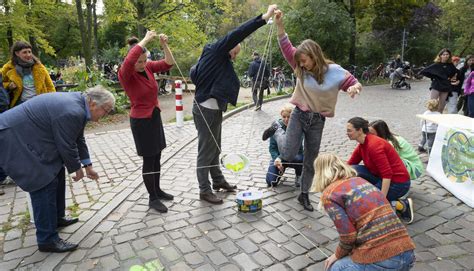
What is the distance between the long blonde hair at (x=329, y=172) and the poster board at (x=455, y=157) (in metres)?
2.51

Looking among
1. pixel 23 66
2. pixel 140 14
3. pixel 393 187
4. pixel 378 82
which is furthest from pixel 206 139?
pixel 378 82

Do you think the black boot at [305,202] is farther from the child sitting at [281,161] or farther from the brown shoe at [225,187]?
the brown shoe at [225,187]

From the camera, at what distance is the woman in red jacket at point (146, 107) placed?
3639 mm

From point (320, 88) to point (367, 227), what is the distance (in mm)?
1700

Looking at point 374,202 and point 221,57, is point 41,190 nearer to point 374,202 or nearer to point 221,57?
point 221,57

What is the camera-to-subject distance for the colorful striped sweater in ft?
7.27

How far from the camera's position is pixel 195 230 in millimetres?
3574

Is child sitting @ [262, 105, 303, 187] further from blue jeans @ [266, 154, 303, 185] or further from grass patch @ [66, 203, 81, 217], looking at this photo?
grass patch @ [66, 203, 81, 217]

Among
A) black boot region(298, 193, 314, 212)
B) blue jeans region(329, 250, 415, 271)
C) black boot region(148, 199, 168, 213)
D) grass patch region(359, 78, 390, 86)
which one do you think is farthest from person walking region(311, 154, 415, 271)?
grass patch region(359, 78, 390, 86)

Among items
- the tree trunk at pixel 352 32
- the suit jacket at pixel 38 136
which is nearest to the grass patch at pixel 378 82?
the tree trunk at pixel 352 32

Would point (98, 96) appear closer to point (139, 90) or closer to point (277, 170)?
point (139, 90)

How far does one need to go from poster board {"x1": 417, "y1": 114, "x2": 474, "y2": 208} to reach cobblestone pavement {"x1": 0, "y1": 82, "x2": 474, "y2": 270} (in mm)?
131

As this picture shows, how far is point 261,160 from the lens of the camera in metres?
5.94

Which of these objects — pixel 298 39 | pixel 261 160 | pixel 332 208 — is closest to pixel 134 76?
pixel 332 208
